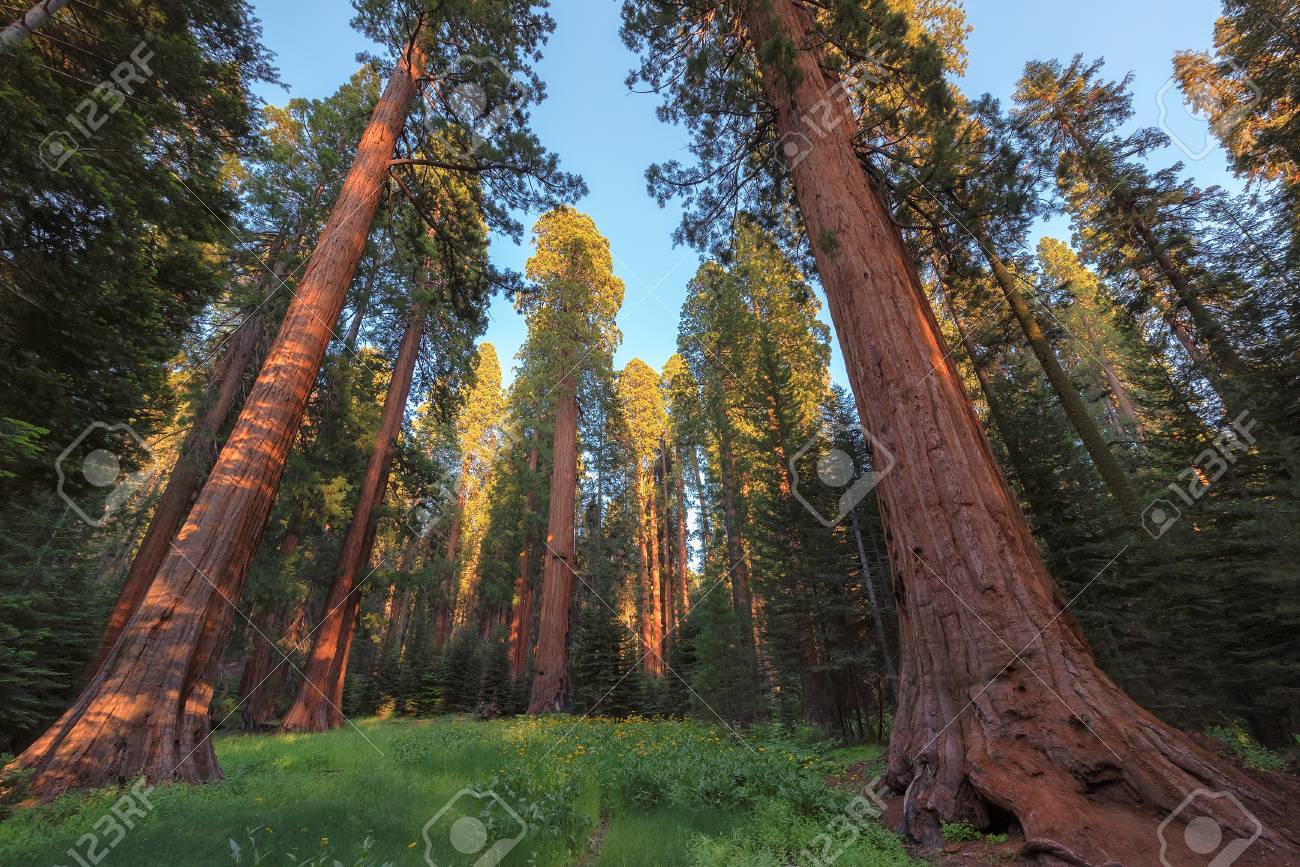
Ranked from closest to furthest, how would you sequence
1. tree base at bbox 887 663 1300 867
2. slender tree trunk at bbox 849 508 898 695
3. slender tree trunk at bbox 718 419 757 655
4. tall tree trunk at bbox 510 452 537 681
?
tree base at bbox 887 663 1300 867 < slender tree trunk at bbox 849 508 898 695 < slender tree trunk at bbox 718 419 757 655 < tall tree trunk at bbox 510 452 537 681

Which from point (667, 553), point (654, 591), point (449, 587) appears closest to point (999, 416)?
point (667, 553)

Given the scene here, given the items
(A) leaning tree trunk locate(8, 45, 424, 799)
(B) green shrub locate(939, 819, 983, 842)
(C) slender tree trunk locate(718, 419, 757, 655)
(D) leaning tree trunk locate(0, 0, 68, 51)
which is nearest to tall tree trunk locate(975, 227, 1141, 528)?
(B) green shrub locate(939, 819, 983, 842)

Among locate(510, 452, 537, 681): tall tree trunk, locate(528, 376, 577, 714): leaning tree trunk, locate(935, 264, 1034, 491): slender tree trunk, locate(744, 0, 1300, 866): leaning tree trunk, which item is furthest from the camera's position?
locate(510, 452, 537, 681): tall tree trunk

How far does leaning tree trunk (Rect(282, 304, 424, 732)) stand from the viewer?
38.0 feet

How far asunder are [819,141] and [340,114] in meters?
14.7

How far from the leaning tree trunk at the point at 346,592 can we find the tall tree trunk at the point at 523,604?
24.4 feet

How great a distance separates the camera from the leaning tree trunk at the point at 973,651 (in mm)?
2793

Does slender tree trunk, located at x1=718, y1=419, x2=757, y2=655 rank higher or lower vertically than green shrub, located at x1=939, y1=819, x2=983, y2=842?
higher

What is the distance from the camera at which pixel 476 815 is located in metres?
3.65

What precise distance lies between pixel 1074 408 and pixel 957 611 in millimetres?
10301

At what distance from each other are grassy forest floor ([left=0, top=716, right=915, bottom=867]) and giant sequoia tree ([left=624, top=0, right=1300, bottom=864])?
0.82 metres

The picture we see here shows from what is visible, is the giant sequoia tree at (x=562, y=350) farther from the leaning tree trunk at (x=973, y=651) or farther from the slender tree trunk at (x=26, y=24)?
the leaning tree trunk at (x=973, y=651)

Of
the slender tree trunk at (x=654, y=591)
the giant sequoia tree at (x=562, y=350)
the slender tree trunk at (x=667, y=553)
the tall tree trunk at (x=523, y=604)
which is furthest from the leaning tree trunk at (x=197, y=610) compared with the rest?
the slender tree trunk at (x=667, y=553)

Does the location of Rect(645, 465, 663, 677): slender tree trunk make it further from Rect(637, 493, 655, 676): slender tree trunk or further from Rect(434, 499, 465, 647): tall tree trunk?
Rect(434, 499, 465, 647): tall tree trunk
